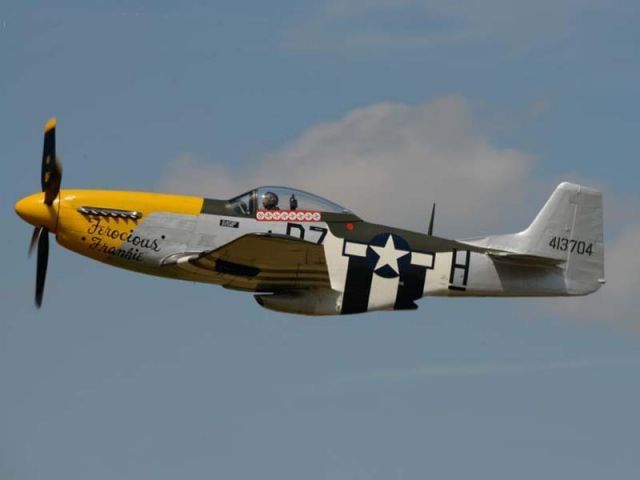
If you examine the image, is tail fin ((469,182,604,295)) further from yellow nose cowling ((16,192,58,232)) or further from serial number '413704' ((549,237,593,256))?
yellow nose cowling ((16,192,58,232))

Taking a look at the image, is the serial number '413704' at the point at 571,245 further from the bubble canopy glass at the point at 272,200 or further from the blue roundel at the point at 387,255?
the bubble canopy glass at the point at 272,200

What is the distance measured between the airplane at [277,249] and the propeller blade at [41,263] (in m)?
0.02

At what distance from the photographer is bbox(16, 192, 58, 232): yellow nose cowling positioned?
894 inches

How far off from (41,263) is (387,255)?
5.10 meters

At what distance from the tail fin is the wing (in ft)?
9.55

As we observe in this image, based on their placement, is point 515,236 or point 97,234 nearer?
point 97,234

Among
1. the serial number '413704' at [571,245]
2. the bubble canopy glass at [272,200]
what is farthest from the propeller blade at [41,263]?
the serial number '413704' at [571,245]


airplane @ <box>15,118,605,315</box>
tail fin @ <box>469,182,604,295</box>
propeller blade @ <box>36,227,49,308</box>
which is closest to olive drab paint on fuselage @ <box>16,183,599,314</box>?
airplane @ <box>15,118,605,315</box>

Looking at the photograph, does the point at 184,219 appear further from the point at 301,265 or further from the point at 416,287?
the point at 416,287

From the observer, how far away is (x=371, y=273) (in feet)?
75.7

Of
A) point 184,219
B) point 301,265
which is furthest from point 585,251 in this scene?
point 184,219

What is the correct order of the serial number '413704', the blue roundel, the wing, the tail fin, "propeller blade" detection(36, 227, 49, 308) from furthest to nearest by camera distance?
the serial number '413704'
the tail fin
"propeller blade" detection(36, 227, 49, 308)
the blue roundel
the wing

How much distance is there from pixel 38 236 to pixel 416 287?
5.52m

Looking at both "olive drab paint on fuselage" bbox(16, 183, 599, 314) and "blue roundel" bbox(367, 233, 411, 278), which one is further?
"blue roundel" bbox(367, 233, 411, 278)
